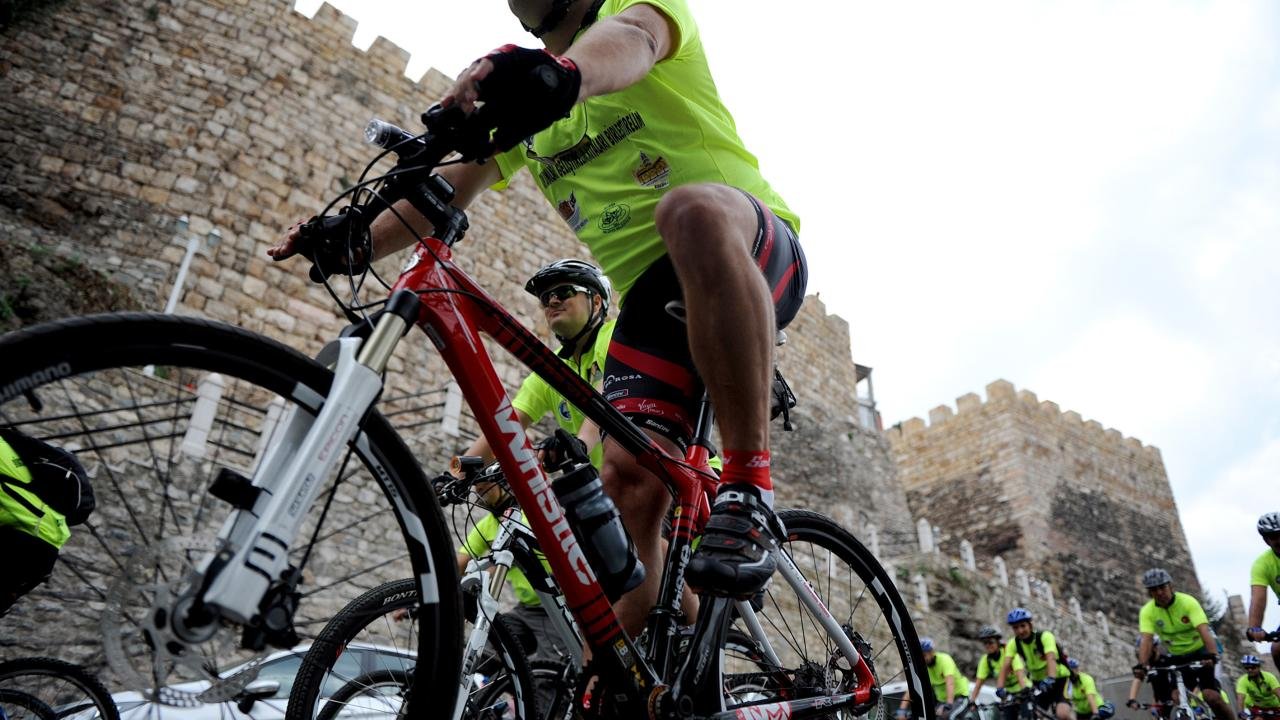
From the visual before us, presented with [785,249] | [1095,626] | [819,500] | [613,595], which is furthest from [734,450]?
[1095,626]

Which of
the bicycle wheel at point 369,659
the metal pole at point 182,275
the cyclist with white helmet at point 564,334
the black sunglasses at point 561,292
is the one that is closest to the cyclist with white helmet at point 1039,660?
the cyclist with white helmet at point 564,334

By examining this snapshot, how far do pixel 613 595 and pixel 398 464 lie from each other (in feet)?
1.75

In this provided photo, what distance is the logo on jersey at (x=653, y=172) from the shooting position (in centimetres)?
220

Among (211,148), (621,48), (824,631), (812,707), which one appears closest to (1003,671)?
(824,631)

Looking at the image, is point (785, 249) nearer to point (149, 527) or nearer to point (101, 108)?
point (149, 527)

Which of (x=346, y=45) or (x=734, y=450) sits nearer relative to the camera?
(x=734, y=450)

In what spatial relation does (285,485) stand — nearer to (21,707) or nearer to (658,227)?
(658,227)

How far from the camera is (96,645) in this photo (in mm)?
1230

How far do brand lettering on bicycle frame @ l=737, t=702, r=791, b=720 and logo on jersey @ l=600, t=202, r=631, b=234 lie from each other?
3.95 ft

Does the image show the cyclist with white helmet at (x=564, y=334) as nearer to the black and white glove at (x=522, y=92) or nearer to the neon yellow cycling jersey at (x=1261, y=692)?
the black and white glove at (x=522, y=92)

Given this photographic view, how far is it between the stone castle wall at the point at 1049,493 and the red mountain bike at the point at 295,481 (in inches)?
1024

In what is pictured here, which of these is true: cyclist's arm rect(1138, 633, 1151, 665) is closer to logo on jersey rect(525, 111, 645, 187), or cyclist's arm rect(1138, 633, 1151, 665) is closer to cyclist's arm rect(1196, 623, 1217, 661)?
cyclist's arm rect(1196, 623, 1217, 661)

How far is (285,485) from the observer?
121 centimetres

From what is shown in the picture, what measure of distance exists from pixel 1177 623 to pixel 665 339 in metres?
8.82
